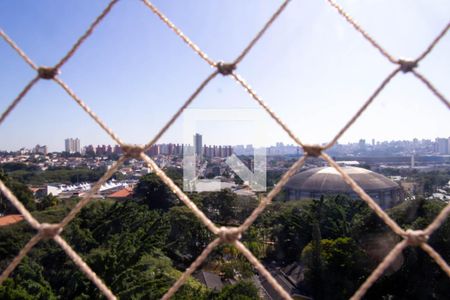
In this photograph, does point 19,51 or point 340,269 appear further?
point 340,269

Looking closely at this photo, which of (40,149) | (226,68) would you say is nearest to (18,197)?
(226,68)

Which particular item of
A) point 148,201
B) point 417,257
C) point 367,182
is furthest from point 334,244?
point 367,182

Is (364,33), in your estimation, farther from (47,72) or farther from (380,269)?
(47,72)

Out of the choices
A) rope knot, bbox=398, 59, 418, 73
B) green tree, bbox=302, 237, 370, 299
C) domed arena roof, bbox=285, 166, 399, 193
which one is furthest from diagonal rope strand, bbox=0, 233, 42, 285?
domed arena roof, bbox=285, 166, 399, 193

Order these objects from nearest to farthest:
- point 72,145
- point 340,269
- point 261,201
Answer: point 261,201, point 340,269, point 72,145

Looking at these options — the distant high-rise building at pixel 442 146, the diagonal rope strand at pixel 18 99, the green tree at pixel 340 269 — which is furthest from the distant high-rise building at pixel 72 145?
the diagonal rope strand at pixel 18 99

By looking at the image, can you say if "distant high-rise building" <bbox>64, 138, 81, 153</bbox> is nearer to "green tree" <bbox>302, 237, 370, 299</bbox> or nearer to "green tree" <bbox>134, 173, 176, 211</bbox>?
"green tree" <bbox>134, 173, 176, 211</bbox>

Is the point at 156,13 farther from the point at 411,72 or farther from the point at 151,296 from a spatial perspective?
the point at 151,296
